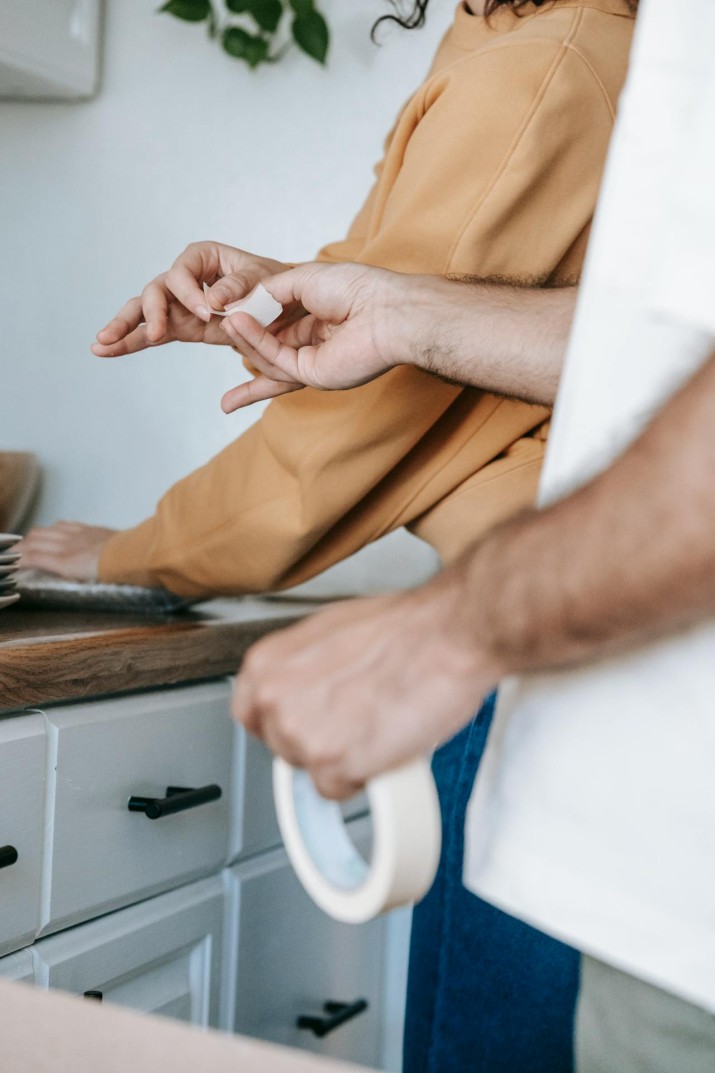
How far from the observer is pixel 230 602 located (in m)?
1.30

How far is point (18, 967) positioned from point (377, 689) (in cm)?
58

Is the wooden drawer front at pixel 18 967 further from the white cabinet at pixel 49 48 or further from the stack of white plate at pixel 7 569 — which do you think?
the white cabinet at pixel 49 48

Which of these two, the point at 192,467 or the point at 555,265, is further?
the point at 192,467

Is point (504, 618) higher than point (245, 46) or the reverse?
the reverse

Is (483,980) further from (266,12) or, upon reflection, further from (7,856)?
(266,12)

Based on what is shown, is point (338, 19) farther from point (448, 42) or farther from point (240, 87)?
point (448, 42)

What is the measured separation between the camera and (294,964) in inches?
45.6

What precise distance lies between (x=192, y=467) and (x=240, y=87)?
0.50 metres

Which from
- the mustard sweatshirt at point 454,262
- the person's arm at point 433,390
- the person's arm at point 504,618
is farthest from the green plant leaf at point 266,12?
the person's arm at point 504,618

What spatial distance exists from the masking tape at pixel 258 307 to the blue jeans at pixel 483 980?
1.07ft

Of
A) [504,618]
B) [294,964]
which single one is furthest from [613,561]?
[294,964]

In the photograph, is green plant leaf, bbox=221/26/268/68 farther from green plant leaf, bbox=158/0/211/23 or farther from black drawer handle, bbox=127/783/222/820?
black drawer handle, bbox=127/783/222/820

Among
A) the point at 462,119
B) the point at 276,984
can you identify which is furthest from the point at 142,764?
the point at 462,119

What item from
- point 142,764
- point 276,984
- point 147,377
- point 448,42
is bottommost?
point 276,984
